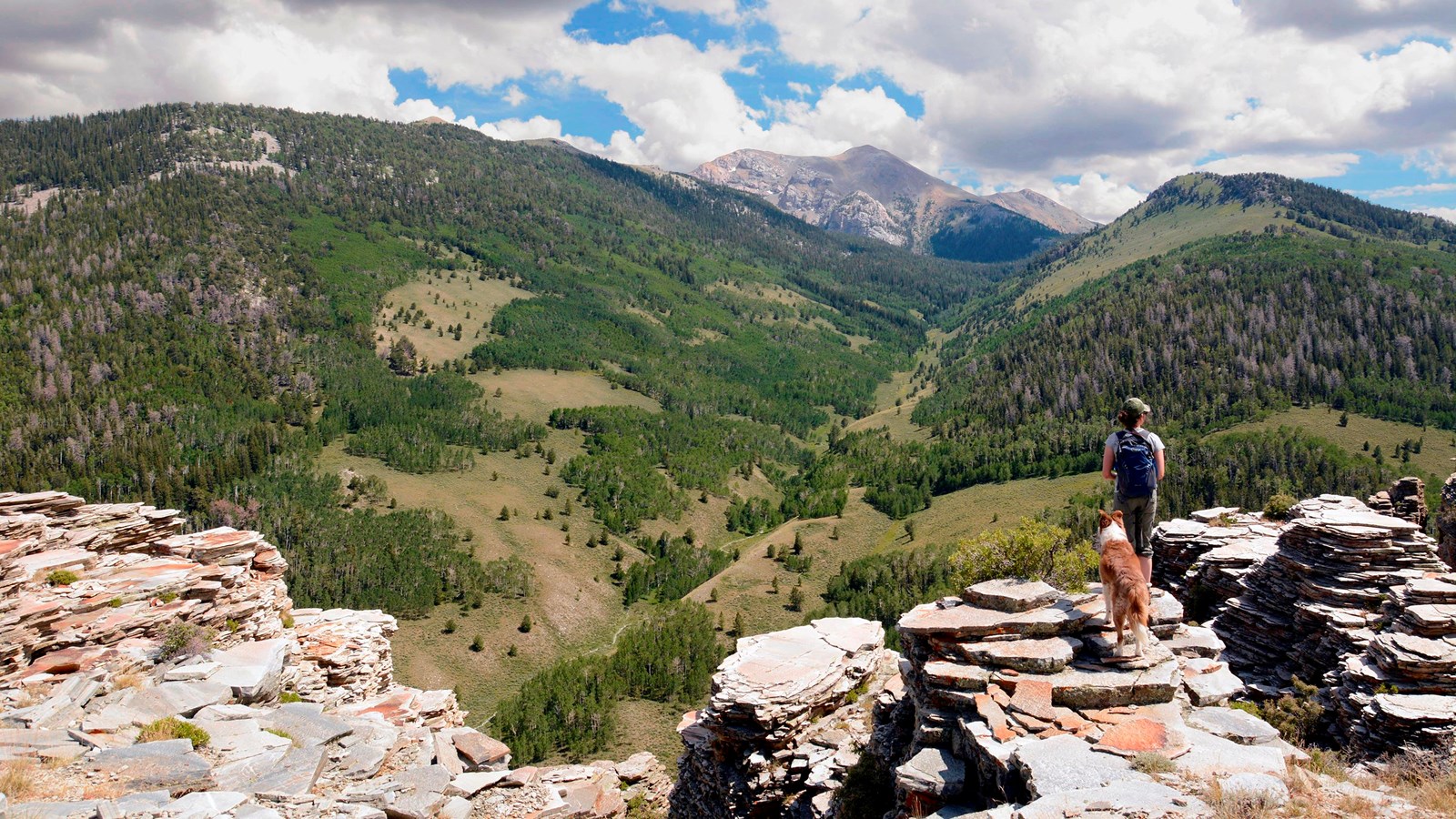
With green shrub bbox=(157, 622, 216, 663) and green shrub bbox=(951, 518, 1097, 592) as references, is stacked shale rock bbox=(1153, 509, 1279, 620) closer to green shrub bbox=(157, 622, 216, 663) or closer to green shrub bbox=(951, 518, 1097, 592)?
green shrub bbox=(951, 518, 1097, 592)

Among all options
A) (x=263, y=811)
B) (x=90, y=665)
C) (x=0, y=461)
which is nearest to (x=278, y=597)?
(x=90, y=665)

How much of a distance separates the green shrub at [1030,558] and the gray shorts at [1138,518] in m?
3.30

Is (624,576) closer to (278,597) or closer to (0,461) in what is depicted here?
(278,597)

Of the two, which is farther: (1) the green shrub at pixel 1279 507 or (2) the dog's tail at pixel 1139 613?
(1) the green shrub at pixel 1279 507

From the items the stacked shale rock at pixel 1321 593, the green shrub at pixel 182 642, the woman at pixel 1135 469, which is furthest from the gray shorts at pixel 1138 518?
the green shrub at pixel 182 642

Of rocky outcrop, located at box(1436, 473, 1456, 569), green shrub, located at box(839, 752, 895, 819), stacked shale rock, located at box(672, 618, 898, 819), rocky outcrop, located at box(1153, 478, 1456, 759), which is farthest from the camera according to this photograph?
rocky outcrop, located at box(1436, 473, 1456, 569)

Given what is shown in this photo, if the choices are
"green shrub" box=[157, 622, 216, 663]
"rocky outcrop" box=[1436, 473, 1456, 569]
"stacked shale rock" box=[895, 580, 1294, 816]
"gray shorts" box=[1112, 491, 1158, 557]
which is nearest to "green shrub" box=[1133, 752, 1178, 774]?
"stacked shale rock" box=[895, 580, 1294, 816]

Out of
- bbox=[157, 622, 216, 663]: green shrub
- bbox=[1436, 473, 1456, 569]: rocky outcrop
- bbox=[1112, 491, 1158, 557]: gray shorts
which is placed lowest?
bbox=[157, 622, 216, 663]: green shrub

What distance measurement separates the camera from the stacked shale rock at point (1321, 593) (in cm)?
2578

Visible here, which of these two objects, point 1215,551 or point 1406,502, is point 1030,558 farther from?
point 1406,502

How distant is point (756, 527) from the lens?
183875 millimetres

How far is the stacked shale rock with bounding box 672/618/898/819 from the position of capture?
2667 cm

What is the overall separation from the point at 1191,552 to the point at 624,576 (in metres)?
121

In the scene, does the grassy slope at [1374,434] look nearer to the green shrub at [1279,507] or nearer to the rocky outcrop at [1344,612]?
the green shrub at [1279,507]
